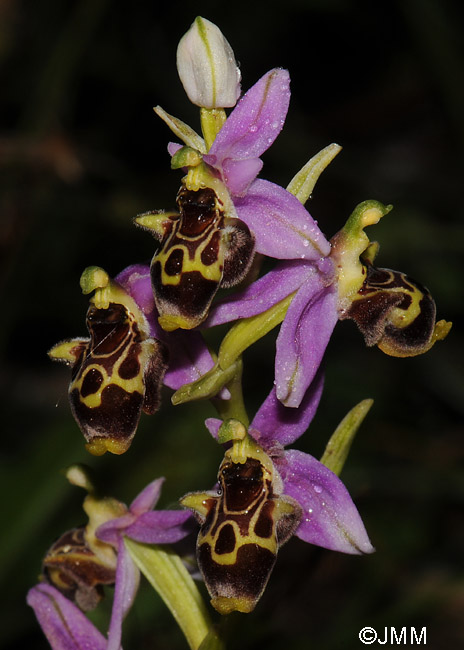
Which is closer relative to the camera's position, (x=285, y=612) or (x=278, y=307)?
(x=278, y=307)

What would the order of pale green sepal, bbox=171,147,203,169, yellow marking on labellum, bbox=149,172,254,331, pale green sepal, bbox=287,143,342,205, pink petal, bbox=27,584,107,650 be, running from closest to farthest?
1. yellow marking on labellum, bbox=149,172,254,331
2. pale green sepal, bbox=171,147,203,169
3. pale green sepal, bbox=287,143,342,205
4. pink petal, bbox=27,584,107,650

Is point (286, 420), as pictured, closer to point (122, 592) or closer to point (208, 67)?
point (122, 592)

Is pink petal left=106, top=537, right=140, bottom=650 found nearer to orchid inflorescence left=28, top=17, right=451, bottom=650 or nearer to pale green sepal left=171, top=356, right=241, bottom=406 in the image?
orchid inflorescence left=28, top=17, right=451, bottom=650

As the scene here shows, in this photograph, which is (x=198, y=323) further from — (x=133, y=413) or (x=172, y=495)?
(x=172, y=495)

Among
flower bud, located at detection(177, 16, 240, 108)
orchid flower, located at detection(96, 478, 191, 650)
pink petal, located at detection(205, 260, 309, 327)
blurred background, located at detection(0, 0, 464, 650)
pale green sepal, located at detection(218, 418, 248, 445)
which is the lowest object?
blurred background, located at detection(0, 0, 464, 650)

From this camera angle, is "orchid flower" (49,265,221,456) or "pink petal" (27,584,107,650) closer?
"orchid flower" (49,265,221,456)

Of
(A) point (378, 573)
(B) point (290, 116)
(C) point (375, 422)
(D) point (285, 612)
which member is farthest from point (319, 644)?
(B) point (290, 116)

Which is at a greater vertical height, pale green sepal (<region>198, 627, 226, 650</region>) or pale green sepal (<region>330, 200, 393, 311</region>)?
pale green sepal (<region>330, 200, 393, 311</region>)

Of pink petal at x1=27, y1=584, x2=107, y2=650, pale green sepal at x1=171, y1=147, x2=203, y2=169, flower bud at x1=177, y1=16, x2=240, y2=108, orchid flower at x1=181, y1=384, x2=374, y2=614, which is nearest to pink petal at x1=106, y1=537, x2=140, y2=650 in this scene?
pink petal at x1=27, y1=584, x2=107, y2=650
